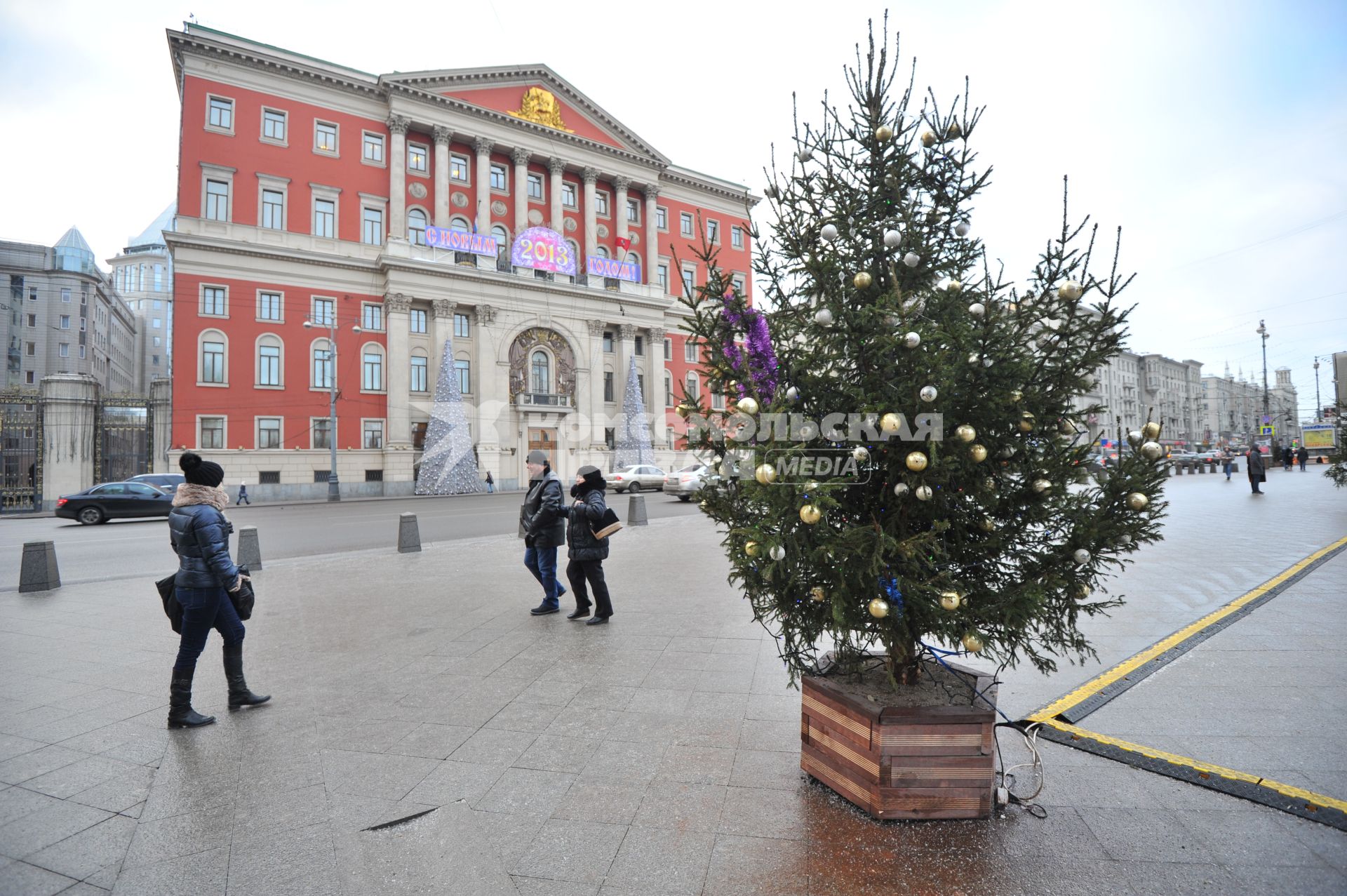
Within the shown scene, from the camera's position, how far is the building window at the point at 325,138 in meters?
37.5

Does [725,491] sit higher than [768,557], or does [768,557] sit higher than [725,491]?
[725,491]

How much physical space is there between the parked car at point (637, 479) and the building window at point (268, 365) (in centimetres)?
1913

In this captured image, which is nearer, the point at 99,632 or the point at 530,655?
the point at 530,655

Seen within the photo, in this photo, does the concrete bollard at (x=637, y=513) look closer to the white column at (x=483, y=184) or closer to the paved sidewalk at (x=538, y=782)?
the paved sidewalk at (x=538, y=782)

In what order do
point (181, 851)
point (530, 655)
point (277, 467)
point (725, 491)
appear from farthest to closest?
point (277, 467) < point (530, 655) < point (725, 491) < point (181, 851)

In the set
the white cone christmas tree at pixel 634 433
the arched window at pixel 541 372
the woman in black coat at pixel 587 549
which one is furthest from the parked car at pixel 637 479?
the woman in black coat at pixel 587 549

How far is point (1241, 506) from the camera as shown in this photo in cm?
1838

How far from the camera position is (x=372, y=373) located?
3775 centimetres

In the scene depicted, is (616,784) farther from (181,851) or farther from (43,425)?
(43,425)

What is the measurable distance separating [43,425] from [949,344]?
3328 centimetres

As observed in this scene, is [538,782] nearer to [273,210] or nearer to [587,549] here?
[587,549]

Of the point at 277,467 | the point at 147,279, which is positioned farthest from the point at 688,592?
the point at 147,279

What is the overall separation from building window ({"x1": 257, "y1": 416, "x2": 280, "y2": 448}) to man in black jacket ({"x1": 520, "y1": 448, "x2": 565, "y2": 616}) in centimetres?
3336

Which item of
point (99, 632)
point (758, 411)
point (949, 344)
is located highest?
point (949, 344)
